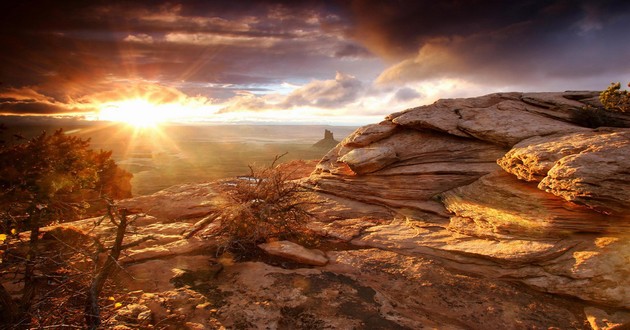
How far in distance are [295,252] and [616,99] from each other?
48.1ft

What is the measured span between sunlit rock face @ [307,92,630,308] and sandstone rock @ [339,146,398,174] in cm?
6

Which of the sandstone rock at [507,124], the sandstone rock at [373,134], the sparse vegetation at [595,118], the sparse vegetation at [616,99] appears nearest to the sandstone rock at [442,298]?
the sandstone rock at [507,124]

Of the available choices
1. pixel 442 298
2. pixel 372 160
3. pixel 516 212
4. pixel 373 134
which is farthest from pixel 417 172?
pixel 442 298

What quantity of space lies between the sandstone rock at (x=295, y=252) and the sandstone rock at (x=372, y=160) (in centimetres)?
607

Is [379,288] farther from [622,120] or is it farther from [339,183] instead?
[622,120]

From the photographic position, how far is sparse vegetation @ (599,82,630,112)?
39.3 feet

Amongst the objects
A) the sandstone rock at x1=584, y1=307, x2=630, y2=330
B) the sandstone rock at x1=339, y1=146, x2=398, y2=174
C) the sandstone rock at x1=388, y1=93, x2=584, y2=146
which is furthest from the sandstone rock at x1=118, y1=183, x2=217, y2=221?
the sandstone rock at x1=584, y1=307, x2=630, y2=330

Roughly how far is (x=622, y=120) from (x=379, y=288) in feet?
43.6

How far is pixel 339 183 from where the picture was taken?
49.4ft

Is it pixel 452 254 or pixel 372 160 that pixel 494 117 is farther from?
pixel 452 254

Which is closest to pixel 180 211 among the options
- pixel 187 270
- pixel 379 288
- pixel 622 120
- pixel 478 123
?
pixel 187 270

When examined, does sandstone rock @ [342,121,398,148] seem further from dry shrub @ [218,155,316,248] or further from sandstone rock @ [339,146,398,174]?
dry shrub @ [218,155,316,248]

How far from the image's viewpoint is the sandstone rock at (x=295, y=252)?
335 inches

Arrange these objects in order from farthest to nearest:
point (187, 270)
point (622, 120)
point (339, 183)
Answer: point (339, 183)
point (622, 120)
point (187, 270)
